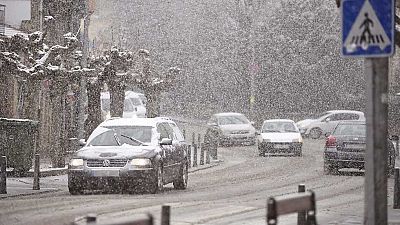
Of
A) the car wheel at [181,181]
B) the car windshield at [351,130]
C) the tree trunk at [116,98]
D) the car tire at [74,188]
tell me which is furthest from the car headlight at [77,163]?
the tree trunk at [116,98]

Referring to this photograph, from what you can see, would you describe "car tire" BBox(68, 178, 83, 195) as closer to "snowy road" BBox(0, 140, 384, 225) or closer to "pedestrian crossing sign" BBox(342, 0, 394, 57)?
"snowy road" BBox(0, 140, 384, 225)

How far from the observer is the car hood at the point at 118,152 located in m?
19.9

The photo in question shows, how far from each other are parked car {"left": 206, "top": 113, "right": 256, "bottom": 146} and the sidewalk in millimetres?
16206

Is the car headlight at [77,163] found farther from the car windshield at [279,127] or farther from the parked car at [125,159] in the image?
the car windshield at [279,127]

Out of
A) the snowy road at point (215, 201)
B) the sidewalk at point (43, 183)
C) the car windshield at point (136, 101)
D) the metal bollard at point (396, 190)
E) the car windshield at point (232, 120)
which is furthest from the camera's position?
the car windshield at point (136, 101)

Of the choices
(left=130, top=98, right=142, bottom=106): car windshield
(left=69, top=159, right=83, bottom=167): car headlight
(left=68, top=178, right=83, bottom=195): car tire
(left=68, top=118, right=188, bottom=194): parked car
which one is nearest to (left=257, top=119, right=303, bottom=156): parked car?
(left=68, top=118, right=188, bottom=194): parked car

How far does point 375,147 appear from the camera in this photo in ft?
30.6

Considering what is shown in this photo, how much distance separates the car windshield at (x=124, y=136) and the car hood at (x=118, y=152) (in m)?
0.43

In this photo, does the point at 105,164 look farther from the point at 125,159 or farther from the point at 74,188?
the point at 74,188

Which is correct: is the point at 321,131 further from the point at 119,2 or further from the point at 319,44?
the point at 119,2

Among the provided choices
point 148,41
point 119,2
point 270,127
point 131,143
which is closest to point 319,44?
point 148,41

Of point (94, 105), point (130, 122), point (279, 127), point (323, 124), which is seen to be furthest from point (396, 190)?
point (323, 124)

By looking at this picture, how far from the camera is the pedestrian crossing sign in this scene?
927 centimetres

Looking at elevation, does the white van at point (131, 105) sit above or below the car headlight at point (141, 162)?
above
